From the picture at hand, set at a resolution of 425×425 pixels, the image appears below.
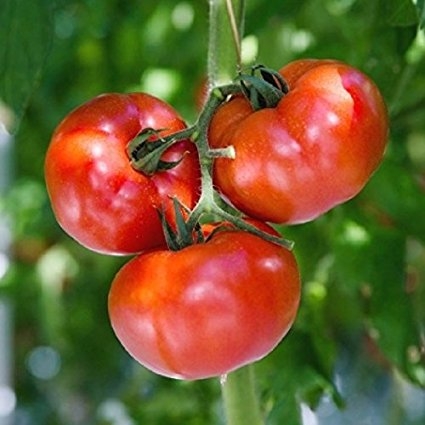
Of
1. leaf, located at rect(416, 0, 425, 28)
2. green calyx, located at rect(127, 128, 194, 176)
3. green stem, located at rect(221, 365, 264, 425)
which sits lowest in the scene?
green stem, located at rect(221, 365, 264, 425)

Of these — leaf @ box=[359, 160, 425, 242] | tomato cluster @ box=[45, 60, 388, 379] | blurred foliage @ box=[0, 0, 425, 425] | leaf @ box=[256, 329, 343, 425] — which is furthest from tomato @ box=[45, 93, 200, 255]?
leaf @ box=[359, 160, 425, 242]

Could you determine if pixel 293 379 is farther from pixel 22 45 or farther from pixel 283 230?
pixel 22 45

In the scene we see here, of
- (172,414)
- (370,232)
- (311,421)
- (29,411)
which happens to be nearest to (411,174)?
(370,232)

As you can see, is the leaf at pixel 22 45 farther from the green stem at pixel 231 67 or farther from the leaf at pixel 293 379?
the leaf at pixel 293 379

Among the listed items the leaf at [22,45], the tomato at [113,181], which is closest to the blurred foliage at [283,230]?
the leaf at [22,45]

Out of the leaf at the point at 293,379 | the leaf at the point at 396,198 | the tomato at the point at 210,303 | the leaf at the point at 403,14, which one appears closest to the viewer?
the tomato at the point at 210,303

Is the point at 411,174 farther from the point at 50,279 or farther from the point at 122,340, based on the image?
the point at 50,279

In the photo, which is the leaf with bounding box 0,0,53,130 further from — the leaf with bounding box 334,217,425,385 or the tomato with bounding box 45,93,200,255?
the leaf with bounding box 334,217,425,385
